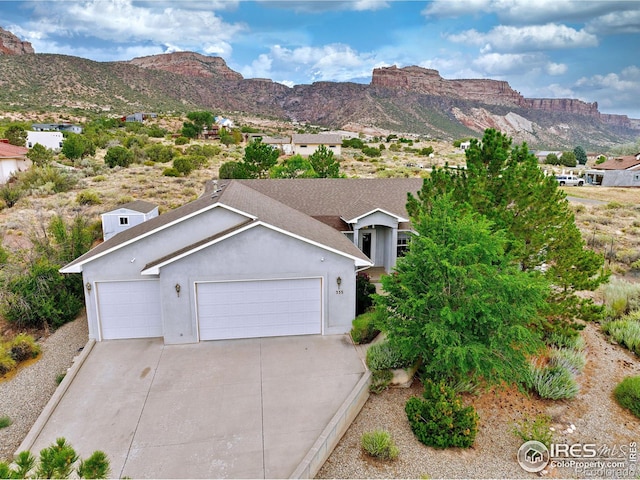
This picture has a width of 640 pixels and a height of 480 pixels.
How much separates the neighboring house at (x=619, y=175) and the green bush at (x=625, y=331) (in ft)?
158

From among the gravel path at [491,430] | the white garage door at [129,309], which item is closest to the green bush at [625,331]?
the gravel path at [491,430]

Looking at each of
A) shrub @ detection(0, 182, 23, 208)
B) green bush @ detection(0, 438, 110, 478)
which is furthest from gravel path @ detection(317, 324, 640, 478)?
shrub @ detection(0, 182, 23, 208)

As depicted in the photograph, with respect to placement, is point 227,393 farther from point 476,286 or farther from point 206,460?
point 476,286

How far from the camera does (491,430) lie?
9.22 m

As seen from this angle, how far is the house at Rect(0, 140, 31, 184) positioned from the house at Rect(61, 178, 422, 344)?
33707 mm

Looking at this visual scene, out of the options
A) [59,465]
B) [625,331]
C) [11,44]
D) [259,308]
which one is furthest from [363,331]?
[11,44]

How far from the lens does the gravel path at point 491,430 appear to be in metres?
7.95

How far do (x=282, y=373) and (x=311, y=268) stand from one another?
10.4 ft

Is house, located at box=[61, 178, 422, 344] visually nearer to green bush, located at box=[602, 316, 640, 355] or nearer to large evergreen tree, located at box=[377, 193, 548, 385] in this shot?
large evergreen tree, located at box=[377, 193, 548, 385]

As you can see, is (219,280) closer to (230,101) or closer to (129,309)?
(129,309)

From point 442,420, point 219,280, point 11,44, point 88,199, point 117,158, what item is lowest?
point 442,420

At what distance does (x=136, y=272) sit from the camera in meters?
12.3

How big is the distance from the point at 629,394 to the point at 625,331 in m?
4.01

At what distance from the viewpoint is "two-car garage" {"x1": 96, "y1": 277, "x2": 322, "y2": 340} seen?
12234mm
